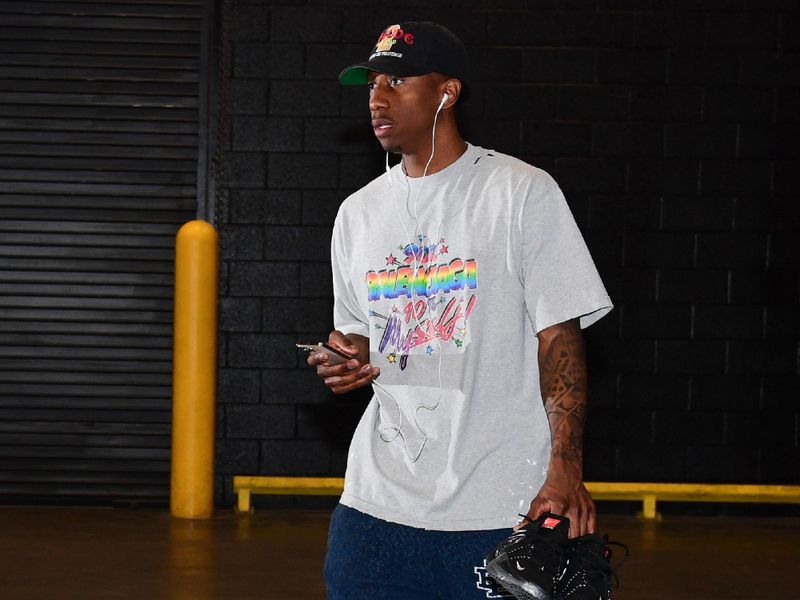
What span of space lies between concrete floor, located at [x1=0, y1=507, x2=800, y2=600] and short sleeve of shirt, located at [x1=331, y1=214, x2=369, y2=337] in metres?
2.20

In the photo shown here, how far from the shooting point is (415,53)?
250cm

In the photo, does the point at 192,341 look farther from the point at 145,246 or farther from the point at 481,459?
the point at 481,459

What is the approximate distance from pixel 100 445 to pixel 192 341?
1.08m

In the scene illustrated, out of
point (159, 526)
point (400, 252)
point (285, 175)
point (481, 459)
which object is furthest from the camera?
point (285, 175)

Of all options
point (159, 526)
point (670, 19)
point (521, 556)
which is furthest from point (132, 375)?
point (521, 556)

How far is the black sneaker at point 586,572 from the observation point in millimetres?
2105

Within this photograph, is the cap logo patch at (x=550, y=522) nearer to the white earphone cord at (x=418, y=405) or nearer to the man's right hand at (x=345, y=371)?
the white earphone cord at (x=418, y=405)

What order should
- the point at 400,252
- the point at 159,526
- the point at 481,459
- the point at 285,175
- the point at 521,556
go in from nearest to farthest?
the point at 521,556 → the point at 481,459 → the point at 400,252 → the point at 159,526 → the point at 285,175

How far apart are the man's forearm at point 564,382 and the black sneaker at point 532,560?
0.19m

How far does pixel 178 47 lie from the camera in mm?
6809

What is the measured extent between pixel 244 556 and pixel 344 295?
9.65 feet

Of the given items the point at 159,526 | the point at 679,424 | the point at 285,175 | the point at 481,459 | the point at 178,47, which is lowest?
the point at 159,526

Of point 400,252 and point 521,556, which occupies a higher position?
point 400,252

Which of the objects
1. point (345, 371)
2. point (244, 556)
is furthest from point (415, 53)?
point (244, 556)
